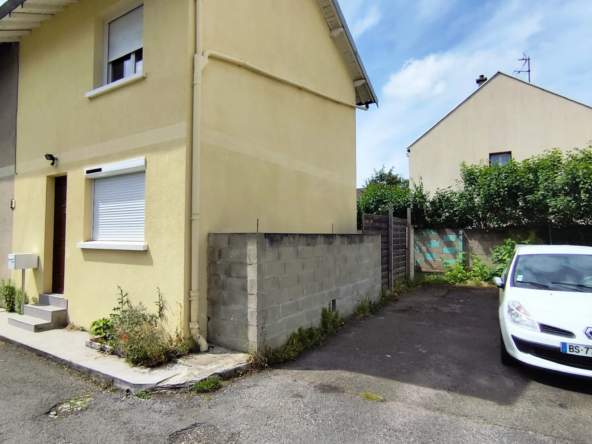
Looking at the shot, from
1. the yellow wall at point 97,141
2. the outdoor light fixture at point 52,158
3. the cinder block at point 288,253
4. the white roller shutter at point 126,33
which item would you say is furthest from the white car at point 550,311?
the outdoor light fixture at point 52,158

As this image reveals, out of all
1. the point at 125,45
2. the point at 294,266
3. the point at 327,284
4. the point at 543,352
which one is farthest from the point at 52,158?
the point at 543,352

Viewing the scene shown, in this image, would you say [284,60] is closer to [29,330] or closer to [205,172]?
[205,172]

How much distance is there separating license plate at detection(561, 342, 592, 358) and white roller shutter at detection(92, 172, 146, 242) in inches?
218

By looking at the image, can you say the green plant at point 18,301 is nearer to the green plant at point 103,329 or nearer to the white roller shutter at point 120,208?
the white roller shutter at point 120,208

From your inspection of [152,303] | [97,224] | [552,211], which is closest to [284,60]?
[97,224]

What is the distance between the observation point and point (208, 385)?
Result: 388 centimetres

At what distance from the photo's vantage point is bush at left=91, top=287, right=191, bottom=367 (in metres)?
4.40

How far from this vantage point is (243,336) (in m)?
4.66

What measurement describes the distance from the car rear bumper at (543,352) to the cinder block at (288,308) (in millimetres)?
→ 2772

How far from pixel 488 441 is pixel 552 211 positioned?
29.9 ft

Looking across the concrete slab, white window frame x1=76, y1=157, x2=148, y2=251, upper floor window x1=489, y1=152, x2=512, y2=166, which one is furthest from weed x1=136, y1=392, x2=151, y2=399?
upper floor window x1=489, y1=152, x2=512, y2=166

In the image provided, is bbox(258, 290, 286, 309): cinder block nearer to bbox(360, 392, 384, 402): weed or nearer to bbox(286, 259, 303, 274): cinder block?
bbox(286, 259, 303, 274): cinder block

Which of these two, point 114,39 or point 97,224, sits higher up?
point 114,39

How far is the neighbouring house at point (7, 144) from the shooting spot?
7781 mm
